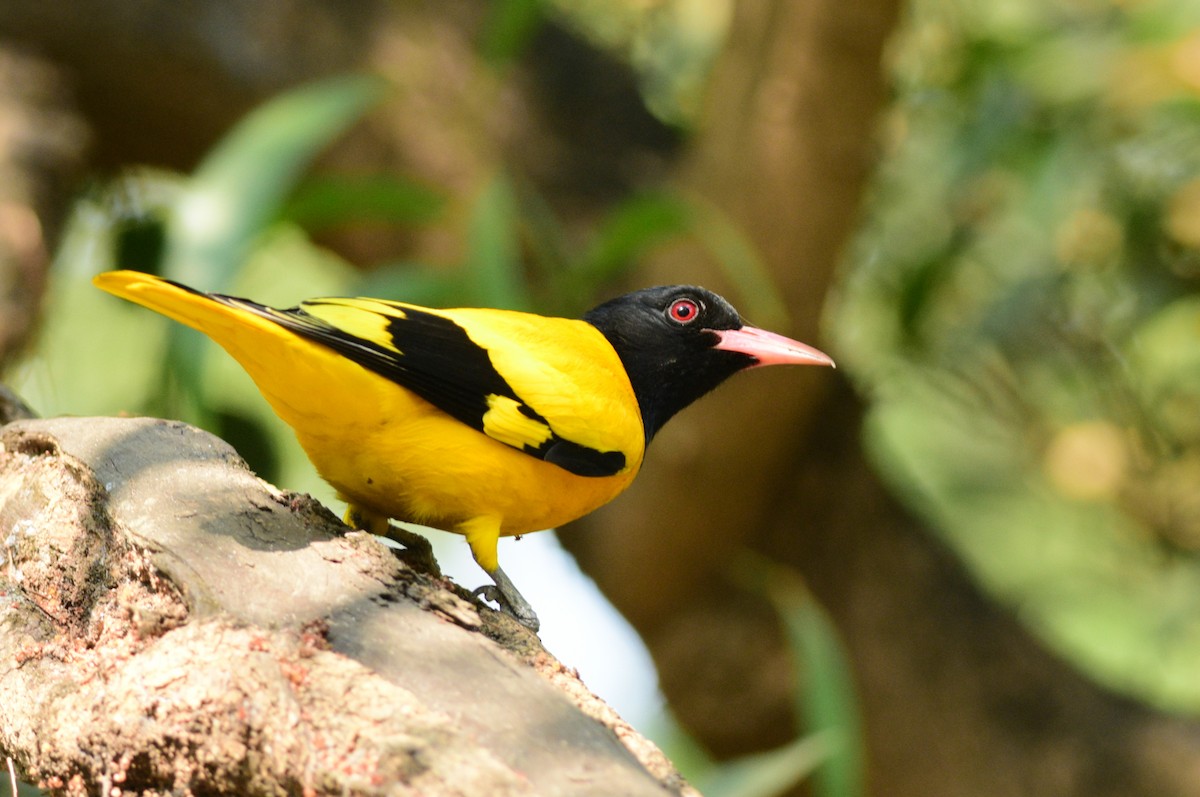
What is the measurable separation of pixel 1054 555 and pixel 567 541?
2.82 metres

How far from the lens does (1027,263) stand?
604cm

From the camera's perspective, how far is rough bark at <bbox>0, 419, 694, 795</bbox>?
1533 mm

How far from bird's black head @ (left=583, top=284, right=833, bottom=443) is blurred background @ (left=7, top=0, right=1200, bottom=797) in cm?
114

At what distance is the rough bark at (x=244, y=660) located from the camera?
5.03 ft

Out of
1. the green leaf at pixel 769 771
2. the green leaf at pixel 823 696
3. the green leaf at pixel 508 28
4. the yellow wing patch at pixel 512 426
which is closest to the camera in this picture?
the yellow wing patch at pixel 512 426

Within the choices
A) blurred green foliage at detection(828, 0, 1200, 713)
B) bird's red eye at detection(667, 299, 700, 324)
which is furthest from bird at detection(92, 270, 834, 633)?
blurred green foliage at detection(828, 0, 1200, 713)

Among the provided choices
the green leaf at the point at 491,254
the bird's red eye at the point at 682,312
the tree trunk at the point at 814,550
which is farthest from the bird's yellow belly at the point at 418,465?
the tree trunk at the point at 814,550

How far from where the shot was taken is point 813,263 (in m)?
5.39

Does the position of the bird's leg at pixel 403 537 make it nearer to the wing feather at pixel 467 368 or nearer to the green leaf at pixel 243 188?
the wing feather at pixel 467 368

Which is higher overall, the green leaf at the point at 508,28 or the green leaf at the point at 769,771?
the green leaf at the point at 508,28

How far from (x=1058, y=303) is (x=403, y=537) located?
426 cm

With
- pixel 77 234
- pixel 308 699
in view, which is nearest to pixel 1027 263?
pixel 77 234

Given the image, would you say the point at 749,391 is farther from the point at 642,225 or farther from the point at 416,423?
the point at 416,423

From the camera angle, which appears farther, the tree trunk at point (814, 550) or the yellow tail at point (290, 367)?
the tree trunk at point (814, 550)
